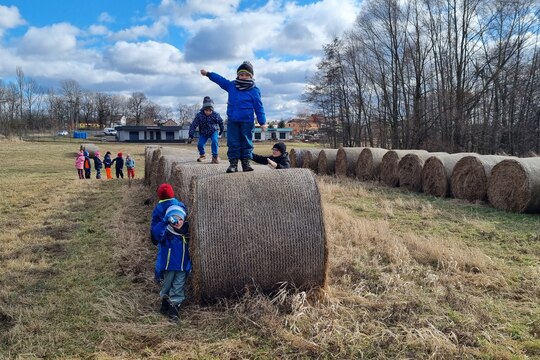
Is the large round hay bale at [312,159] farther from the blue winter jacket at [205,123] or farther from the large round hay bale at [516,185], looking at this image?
the blue winter jacket at [205,123]

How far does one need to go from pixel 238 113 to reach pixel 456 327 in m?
3.74

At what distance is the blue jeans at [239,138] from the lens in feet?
20.2

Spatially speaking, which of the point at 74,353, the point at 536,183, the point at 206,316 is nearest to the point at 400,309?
the point at 206,316

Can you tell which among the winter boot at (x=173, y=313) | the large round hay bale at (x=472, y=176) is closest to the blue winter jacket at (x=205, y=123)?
the winter boot at (x=173, y=313)

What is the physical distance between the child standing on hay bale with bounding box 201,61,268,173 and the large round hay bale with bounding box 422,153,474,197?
9535 mm

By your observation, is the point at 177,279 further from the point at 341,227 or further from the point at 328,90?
the point at 328,90

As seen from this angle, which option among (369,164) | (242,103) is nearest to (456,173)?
(369,164)

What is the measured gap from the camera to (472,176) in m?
12.7

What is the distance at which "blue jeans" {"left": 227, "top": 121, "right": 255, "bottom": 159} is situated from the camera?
616cm

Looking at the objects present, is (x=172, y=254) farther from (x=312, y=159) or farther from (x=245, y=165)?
(x=312, y=159)

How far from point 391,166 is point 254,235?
1336 centimetres

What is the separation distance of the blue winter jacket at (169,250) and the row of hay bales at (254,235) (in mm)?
128

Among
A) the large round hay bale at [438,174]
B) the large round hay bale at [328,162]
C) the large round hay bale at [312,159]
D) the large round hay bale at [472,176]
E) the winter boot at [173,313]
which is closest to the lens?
the winter boot at [173,313]

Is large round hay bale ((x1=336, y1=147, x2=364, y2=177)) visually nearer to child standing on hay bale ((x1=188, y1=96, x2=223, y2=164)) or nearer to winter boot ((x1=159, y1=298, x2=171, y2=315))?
child standing on hay bale ((x1=188, y1=96, x2=223, y2=164))
